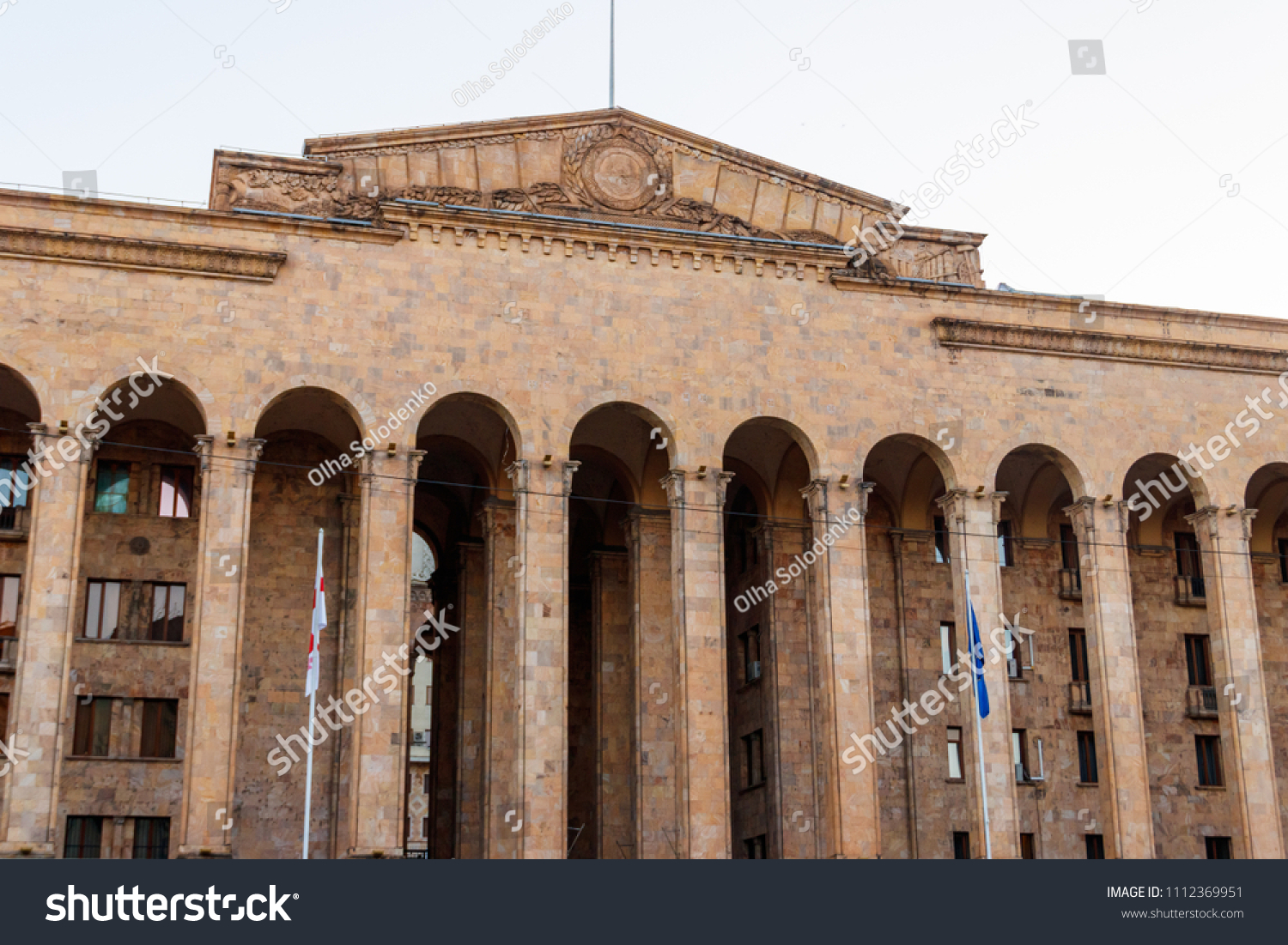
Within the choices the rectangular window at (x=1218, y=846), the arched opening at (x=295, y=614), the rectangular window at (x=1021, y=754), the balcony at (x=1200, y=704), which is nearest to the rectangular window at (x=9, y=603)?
the arched opening at (x=295, y=614)

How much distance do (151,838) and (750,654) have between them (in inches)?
585

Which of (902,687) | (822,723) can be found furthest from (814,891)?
(902,687)

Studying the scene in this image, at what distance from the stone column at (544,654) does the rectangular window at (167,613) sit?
25.5 ft

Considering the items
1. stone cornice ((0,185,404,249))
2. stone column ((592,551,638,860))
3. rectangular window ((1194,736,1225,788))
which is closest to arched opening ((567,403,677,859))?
stone column ((592,551,638,860))

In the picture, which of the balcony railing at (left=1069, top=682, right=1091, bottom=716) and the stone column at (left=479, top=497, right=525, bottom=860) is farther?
the balcony railing at (left=1069, top=682, right=1091, bottom=716)

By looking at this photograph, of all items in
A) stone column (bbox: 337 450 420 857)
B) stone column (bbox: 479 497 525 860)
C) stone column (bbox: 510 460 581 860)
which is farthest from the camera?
stone column (bbox: 479 497 525 860)

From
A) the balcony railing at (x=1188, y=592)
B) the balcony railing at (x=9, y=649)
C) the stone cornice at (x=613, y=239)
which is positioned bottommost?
the balcony railing at (x=9, y=649)

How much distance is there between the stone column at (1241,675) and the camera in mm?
33125

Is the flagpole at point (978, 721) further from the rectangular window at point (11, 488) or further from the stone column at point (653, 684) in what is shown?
the rectangular window at point (11, 488)

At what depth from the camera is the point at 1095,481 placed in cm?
3469

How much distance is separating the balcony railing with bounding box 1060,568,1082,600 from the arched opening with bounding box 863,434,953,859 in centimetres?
304

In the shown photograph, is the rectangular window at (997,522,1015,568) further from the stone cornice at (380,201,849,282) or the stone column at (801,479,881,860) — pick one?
the stone cornice at (380,201,849,282)

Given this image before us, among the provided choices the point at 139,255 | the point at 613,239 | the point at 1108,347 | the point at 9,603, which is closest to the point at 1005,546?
the point at 1108,347

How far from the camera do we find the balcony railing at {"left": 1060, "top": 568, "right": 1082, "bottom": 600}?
38812 mm
